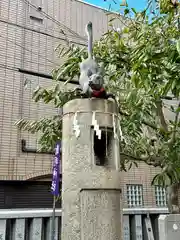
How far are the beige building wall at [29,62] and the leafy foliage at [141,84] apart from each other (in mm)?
1277

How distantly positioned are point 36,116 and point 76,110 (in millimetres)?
5190

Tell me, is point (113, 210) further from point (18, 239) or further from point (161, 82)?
point (18, 239)

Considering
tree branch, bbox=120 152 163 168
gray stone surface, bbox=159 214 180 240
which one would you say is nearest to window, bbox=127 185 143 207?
tree branch, bbox=120 152 163 168

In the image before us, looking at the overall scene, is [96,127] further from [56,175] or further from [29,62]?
[29,62]

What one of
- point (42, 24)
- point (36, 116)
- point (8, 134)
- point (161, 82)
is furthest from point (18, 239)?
point (42, 24)

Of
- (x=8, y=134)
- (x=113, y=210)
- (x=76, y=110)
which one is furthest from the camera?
(x=8, y=134)

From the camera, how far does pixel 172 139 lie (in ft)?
19.1

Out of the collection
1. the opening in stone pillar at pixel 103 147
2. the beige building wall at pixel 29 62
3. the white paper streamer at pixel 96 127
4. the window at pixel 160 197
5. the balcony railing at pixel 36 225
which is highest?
the beige building wall at pixel 29 62

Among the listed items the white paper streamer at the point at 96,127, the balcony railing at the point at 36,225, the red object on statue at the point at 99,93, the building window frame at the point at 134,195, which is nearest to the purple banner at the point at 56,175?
the balcony railing at the point at 36,225

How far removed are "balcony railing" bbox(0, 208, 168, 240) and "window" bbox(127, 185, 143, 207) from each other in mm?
780

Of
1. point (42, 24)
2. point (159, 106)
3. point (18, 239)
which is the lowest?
point (18, 239)

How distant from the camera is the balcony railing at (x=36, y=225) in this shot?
24.0ft

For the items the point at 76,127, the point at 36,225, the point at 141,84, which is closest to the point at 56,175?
the point at 36,225

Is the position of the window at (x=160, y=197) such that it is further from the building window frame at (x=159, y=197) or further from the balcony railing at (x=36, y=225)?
the balcony railing at (x=36, y=225)
